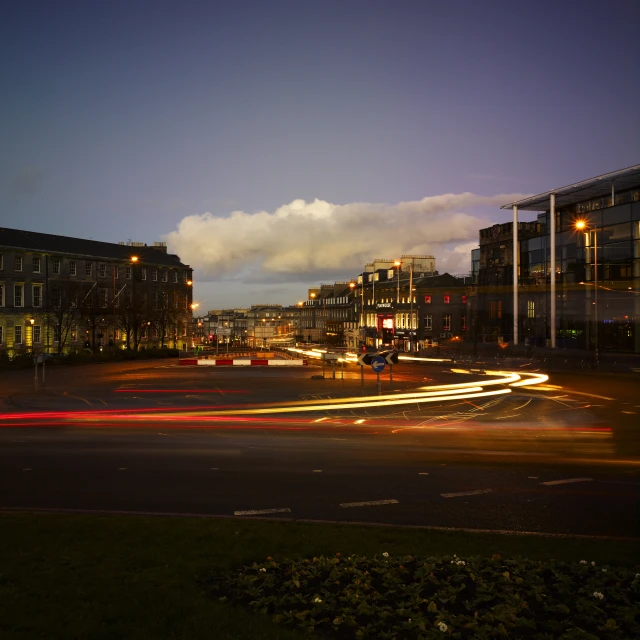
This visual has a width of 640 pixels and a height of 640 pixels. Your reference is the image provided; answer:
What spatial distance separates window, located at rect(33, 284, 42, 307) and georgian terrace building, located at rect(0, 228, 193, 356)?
8 cm

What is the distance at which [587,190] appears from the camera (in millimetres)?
65875

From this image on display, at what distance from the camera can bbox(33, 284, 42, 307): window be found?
3548 inches

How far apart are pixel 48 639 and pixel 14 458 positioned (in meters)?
11.9

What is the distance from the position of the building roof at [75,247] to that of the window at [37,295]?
5325 millimetres

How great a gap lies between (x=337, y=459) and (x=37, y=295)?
85.4m

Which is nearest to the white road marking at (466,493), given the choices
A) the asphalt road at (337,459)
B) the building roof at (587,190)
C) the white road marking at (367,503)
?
the asphalt road at (337,459)

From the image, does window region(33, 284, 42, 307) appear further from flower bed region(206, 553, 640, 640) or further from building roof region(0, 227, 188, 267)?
flower bed region(206, 553, 640, 640)

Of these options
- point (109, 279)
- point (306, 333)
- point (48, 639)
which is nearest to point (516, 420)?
point (48, 639)

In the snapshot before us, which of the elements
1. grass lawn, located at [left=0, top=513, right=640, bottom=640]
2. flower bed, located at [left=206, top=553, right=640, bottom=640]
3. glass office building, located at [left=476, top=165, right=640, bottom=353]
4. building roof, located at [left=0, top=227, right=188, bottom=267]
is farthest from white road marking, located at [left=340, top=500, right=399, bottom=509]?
building roof, located at [left=0, top=227, right=188, bottom=267]

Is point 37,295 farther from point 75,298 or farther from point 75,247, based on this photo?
point 75,247

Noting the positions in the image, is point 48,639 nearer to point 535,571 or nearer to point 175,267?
point 535,571

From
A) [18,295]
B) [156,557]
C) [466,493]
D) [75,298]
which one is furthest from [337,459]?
[18,295]

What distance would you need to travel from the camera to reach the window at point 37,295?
296 feet

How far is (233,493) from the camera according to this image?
1301cm
